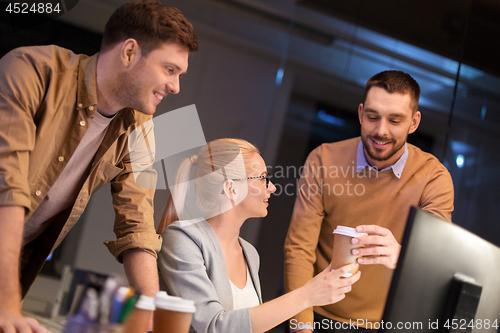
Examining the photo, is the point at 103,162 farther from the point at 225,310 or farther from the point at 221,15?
the point at 221,15

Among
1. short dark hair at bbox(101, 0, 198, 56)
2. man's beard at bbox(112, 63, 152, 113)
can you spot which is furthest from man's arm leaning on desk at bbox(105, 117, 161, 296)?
short dark hair at bbox(101, 0, 198, 56)

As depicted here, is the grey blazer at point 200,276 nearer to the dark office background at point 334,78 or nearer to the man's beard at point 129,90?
the man's beard at point 129,90

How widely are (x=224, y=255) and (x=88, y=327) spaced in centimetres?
96

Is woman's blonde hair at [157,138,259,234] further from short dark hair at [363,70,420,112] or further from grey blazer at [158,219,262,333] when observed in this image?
short dark hair at [363,70,420,112]

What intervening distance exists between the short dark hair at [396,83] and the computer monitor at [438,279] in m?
1.30

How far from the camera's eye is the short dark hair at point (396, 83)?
2082 millimetres

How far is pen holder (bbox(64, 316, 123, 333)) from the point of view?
68cm

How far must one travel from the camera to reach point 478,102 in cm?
247

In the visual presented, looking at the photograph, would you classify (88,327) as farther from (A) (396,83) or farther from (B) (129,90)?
(A) (396,83)

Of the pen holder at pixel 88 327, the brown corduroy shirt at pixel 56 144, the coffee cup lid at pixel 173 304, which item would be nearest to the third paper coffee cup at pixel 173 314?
the coffee cup lid at pixel 173 304

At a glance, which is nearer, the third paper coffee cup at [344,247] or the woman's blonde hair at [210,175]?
the third paper coffee cup at [344,247]

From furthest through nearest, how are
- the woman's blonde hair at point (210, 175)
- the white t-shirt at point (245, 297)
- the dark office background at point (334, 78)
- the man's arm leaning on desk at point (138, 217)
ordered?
the dark office background at point (334, 78)
the woman's blonde hair at point (210, 175)
the white t-shirt at point (245, 297)
the man's arm leaning on desk at point (138, 217)

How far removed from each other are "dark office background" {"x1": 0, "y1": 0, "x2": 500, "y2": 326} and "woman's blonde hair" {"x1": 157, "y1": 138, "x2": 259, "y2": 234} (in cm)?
46

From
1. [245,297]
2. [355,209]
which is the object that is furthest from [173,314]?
[355,209]
